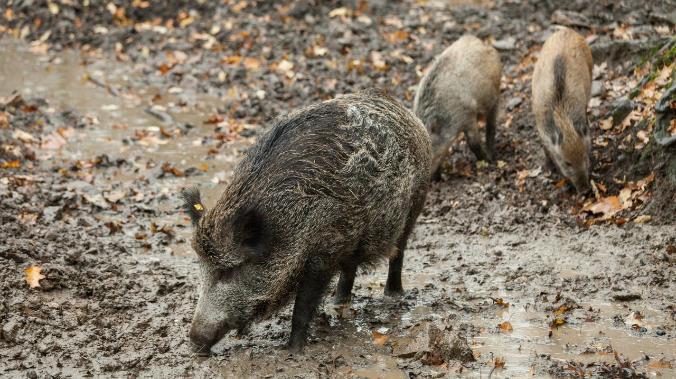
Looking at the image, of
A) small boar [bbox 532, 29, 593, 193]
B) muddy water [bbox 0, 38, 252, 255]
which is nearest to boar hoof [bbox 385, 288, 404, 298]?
muddy water [bbox 0, 38, 252, 255]

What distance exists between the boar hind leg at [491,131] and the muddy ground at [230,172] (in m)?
0.19

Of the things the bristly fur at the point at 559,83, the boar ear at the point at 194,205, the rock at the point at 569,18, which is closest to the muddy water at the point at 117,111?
the boar ear at the point at 194,205

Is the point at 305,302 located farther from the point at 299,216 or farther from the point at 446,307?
the point at 446,307

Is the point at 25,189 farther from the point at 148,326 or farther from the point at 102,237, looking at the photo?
the point at 148,326

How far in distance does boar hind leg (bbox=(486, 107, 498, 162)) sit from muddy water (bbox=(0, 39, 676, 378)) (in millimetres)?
1783

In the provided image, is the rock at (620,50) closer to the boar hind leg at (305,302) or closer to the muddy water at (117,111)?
the muddy water at (117,111)

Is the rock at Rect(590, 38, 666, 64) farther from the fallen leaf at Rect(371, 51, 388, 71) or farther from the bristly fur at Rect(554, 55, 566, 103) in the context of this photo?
the fallen leaf at Rect(371, 51, 388, 71)

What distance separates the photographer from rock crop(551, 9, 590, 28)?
479 inches

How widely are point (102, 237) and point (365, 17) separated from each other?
7.73m

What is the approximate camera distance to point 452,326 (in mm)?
5824

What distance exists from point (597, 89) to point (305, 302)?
585 centimetres

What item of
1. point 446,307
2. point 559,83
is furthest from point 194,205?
point 559,83

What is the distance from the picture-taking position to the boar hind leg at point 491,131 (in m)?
9.94

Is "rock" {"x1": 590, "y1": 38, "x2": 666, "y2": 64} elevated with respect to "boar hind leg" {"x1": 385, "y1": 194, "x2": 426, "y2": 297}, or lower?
elevated
